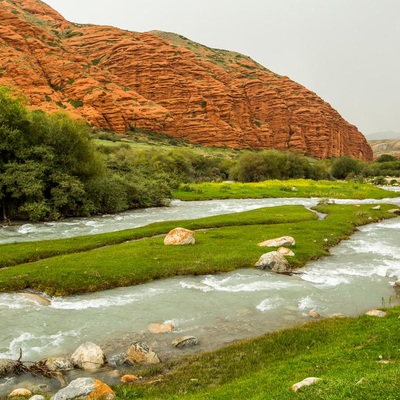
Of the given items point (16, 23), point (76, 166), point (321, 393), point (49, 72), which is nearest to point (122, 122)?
point (49, 72)

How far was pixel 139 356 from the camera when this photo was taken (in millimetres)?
14430

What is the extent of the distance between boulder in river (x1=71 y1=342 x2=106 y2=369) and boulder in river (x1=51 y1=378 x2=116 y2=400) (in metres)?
2.56

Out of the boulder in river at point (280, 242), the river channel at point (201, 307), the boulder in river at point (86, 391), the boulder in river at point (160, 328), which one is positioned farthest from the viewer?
the boulder in river at point (280, 242)

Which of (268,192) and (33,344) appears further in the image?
(268,192)

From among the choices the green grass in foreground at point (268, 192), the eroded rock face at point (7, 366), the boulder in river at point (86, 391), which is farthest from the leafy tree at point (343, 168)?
the boulder in river at point (86, 391)

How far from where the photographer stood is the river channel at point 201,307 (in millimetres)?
16484

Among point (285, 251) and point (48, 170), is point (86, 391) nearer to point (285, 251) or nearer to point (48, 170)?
point (285, 251)

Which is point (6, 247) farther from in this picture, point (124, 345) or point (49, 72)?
point (49, 72)

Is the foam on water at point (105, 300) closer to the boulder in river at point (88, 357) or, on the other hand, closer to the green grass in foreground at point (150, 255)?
the green grass in foreground at point (150, 255)

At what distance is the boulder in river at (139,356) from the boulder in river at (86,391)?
2861mm

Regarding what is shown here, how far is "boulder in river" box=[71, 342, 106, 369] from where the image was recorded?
13.9 meters

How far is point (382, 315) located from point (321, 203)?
52.9 metres

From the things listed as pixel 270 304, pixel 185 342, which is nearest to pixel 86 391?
pixel 185 342

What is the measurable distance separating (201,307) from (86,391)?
1002cm
